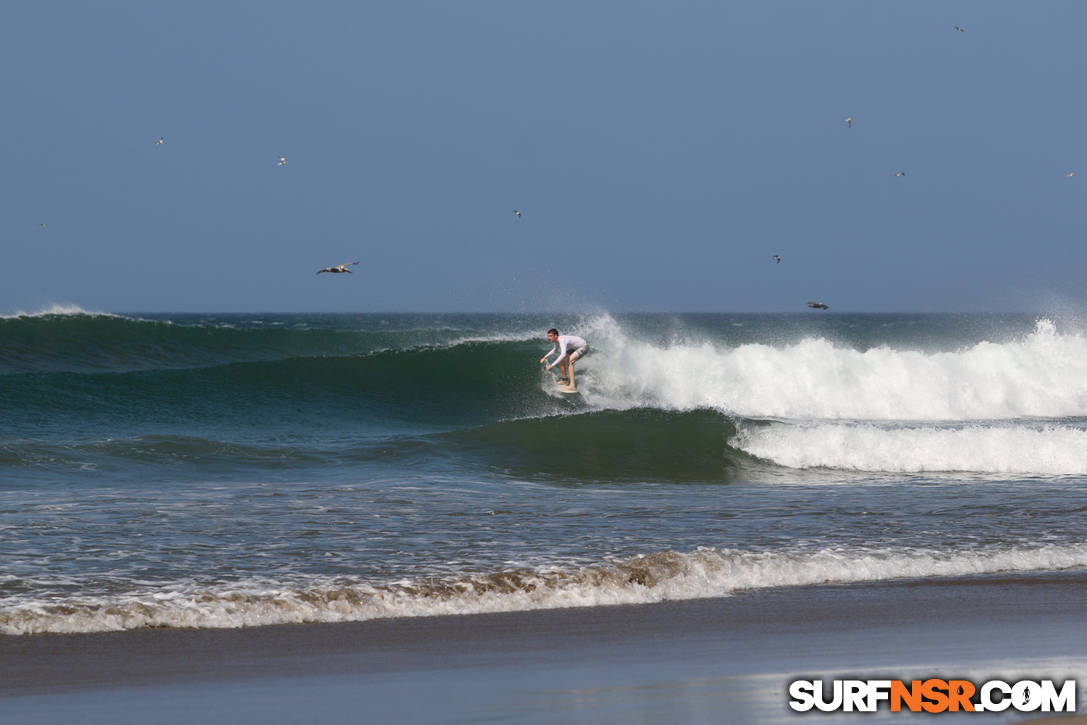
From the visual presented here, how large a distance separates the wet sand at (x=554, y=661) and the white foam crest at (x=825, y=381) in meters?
15.4

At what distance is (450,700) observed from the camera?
5.42 meters

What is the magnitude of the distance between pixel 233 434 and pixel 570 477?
6.94m

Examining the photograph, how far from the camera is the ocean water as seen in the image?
26.8 feet

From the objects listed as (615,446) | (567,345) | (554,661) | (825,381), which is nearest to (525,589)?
(554,661)

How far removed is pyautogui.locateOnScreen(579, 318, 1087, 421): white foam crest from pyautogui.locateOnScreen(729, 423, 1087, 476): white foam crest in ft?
18.5

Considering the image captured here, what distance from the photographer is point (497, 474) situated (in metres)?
14.9

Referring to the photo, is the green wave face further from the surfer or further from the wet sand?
the wet sand

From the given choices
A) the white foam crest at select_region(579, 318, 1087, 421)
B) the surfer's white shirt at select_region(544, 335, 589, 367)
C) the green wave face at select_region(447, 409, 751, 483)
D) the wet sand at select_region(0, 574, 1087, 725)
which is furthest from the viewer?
the white foam crest at select_region(579, 318, 1087, 421)

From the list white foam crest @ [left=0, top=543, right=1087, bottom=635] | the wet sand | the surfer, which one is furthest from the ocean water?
the surfer

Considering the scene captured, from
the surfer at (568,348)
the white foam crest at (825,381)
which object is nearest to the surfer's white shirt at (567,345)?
the surfer at (568,348)

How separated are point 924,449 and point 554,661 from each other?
11.4 meters

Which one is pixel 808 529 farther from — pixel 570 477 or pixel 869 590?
pixel 570 477

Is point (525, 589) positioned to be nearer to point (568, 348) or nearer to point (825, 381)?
point (568, 348)

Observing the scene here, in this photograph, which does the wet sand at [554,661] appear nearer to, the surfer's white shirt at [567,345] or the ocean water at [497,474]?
the ocean water at [497,474]
